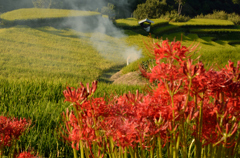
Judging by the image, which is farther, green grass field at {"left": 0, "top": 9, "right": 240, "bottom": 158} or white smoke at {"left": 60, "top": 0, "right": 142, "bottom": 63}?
white smoke at {"left": 60, "top": 0, "right": 142, "bottom": 63}

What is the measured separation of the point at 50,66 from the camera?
10039mm

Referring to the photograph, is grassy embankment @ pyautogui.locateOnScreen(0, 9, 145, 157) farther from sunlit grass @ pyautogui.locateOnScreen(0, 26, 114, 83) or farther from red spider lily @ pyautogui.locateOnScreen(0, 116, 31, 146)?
red spider lily @ pyautogui.locateOnScreen(0, 116, 31, 146)

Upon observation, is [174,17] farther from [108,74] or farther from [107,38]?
[108,74]

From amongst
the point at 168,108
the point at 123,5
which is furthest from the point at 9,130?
the point at 123,5

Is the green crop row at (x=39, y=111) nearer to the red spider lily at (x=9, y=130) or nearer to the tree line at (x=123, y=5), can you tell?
the red spider lily at (x=9, y=130)


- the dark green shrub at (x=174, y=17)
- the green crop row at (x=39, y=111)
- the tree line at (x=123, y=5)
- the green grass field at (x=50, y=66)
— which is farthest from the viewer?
the dark green shrub at (x=174, y=17)

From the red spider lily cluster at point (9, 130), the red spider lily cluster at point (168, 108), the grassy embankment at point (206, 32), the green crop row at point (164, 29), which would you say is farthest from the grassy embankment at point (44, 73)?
the grassy embankment at point (206, 32)

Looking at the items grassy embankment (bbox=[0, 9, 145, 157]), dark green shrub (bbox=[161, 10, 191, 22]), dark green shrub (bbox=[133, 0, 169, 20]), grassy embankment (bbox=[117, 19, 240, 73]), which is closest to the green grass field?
grassy embankment (bbox=[0, 9, 145, 157])

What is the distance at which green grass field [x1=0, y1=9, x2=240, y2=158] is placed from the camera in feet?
9.52

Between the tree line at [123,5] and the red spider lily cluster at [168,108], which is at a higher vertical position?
the tree line at [123,5]

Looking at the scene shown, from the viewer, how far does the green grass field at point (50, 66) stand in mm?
2902

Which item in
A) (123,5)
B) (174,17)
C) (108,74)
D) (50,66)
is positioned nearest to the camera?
(50,66)

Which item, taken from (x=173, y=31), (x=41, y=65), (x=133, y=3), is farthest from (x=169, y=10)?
(x=41, y=65)

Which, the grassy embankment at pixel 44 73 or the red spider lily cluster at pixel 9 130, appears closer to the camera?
the red spider lily cluster at pixel 9 130
